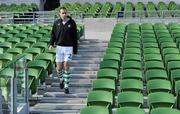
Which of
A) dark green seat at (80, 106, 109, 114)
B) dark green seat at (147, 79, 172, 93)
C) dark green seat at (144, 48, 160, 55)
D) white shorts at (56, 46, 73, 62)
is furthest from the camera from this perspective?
dark green seat at (144, 48, 160, 55)

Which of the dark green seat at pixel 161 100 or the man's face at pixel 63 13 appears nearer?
the dark green seat at pixel 161 100

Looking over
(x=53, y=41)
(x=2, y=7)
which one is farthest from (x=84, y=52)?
(x=2, y=7)

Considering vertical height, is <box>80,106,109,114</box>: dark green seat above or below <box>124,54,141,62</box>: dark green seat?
below

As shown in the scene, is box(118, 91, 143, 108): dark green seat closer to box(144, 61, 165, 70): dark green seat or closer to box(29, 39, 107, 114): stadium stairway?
box(29, 39, 107, 114): stadium stairway

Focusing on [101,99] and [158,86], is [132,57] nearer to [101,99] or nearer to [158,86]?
[158,86]

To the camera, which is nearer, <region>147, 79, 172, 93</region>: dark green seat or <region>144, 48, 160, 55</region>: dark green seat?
<region>147, 79, 172, 93</region>: dark green seat

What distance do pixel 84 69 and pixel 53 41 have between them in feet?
9.51

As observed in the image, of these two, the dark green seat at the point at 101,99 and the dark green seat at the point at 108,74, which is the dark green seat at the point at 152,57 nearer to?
the dark green seat at the point at 108,74

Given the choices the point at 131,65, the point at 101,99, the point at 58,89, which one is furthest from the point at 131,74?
the point at 101,99

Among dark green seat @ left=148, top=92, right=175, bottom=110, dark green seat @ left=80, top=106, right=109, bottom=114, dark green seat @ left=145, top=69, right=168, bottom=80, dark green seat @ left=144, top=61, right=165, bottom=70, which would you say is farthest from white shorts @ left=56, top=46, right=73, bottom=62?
dark green seat @ left=80, top=106, right=109, bottom=114

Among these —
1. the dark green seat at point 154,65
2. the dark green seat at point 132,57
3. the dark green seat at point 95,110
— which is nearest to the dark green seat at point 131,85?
the dark green seat at point 154,65

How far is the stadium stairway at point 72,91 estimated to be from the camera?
10672 mm

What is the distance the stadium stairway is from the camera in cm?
1067

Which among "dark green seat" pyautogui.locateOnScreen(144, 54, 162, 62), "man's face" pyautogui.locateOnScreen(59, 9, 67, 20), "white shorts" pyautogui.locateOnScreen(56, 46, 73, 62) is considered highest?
"man's face" pyautogui.locateOnScreen(59, 9, 67, 20)
